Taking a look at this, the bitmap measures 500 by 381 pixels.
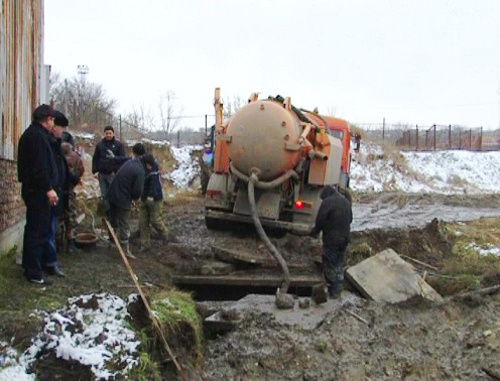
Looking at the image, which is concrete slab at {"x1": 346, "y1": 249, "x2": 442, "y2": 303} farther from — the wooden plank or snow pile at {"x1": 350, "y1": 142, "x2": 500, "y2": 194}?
snow pile at {"x1": 350, "y1": 142, "x2": 500, "y2": 194}

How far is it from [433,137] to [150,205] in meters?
34.7

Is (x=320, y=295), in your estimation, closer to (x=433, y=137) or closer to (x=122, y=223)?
(x=122, y=223)

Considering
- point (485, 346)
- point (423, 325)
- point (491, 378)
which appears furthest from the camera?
point (423, 325)

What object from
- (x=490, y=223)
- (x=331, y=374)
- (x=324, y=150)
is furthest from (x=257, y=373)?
(x=490, y=223)

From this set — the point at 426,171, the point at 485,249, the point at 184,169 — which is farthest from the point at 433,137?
the point at 485,249

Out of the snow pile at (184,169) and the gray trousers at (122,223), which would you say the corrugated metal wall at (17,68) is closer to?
the gray trousers at (122,223)

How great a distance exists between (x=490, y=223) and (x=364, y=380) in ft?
34.8

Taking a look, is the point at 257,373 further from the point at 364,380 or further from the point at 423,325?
the point at 423,325

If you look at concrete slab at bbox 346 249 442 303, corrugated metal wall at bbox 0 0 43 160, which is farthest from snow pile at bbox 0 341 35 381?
concrete slab at bbox 346 249 442 303

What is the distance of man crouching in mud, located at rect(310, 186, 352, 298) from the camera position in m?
7.50

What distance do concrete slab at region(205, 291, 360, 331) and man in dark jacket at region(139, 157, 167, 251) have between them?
227cm

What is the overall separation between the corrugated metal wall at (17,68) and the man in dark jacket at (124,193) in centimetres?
143

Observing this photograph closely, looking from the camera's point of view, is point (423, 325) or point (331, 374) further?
point (423, 325)

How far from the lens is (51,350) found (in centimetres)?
391
